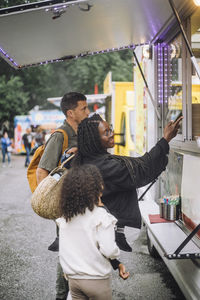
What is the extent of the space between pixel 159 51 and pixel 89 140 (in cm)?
259

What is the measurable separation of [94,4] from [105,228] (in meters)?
1.91

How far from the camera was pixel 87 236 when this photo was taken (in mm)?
2395

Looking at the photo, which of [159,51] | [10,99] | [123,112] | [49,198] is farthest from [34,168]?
[10,99]

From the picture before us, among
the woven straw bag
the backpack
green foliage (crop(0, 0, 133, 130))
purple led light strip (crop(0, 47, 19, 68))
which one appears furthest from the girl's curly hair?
green foliage (crop(0, 0, 133, 130))

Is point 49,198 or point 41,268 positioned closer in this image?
point 49,198

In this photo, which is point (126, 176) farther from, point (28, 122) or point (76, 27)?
point (28, 122)

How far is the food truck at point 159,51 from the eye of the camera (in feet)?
10.0

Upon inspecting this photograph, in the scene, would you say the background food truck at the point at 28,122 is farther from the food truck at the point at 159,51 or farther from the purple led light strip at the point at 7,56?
the purple led light strip at the point at 7,56

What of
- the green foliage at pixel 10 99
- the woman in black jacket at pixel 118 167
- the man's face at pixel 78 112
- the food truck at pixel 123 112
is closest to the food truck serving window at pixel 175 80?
the man's face at pixel 78 112

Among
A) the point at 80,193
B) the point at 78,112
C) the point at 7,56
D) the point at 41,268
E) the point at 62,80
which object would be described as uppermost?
the point at 62,80

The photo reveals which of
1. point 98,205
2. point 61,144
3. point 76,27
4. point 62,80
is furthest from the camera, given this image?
point 62,80

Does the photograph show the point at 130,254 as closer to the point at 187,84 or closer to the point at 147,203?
the point at 147,203

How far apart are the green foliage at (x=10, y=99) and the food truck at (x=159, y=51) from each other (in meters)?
24.8

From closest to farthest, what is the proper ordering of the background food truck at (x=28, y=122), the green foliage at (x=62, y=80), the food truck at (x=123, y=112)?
the food truck at (x=123, y=112), the background food truck at (x=28, y=122), the green foliage at (x=62, y=80)
